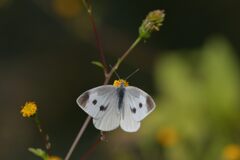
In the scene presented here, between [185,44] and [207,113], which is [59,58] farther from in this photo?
[207,113]

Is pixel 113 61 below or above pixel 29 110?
below

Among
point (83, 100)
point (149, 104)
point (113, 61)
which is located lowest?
point (113, 61)

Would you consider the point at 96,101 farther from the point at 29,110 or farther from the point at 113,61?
the point at 113,61

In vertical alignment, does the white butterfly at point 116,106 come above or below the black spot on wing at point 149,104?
above

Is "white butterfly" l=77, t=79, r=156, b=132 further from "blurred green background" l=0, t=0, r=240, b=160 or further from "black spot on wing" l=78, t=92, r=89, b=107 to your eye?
"blurred green background" l=0, t=0, r=240, b=160

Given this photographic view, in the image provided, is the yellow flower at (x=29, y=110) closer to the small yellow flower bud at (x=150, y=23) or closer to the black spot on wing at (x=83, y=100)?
the black spot on wing at (x=83, y=100)

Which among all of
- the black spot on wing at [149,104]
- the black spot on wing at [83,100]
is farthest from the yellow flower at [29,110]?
the black spot on wing at [149,104]

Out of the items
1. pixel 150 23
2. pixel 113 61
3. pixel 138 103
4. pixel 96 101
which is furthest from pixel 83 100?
pixel 113 61

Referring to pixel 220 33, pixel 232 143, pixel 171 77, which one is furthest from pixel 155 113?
pixel 220 33
